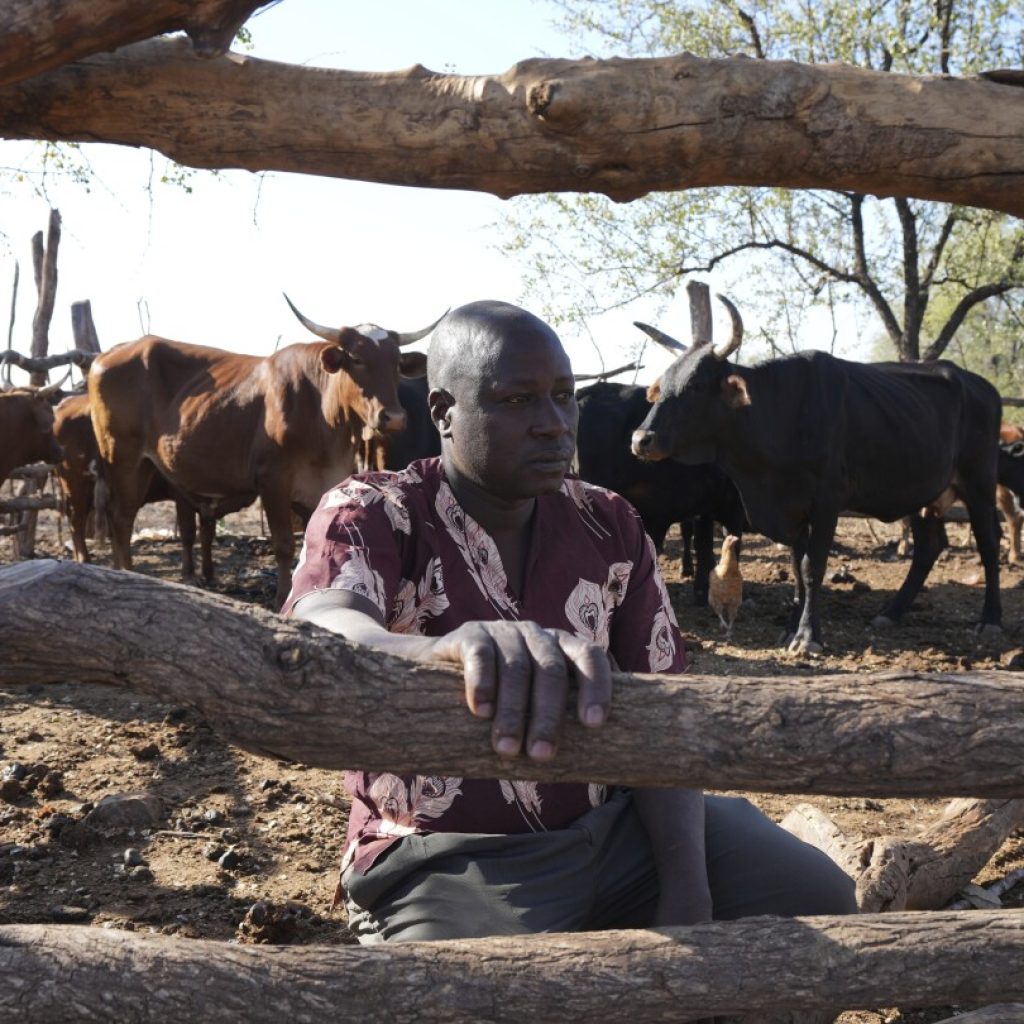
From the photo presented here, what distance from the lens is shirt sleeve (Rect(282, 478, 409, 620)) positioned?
2.53m

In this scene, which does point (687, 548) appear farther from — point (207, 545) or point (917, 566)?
point (207, 545)

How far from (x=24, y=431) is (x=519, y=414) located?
8.73 metres

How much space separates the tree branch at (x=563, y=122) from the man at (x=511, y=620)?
56.5 inches

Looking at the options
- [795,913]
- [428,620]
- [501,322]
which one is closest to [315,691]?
[428,620]

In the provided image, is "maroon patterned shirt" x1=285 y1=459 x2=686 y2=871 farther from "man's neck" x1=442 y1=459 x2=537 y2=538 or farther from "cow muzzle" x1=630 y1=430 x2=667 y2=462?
"cow muzzle" x1=630 y1=430 x2=667 y2=462

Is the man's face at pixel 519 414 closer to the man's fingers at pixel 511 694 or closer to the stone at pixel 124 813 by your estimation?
the man's fingers at pixel 511 694

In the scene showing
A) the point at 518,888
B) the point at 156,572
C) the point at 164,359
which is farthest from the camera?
the point at 156,572

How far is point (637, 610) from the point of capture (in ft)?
9.69

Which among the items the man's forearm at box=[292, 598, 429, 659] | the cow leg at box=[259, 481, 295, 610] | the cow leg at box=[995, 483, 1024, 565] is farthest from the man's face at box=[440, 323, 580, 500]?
the cow leg at box=[995, 483, 1024, 565]

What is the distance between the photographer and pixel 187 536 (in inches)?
470

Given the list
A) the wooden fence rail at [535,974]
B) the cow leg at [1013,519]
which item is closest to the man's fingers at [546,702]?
the wooden fence rail at [535,974]

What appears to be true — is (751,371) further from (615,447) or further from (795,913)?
(795,913)

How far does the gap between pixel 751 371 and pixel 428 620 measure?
7001 mm

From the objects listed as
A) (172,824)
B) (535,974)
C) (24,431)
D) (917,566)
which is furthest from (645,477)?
(535,974)
